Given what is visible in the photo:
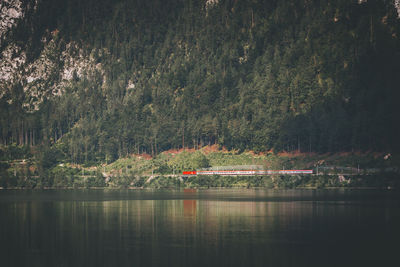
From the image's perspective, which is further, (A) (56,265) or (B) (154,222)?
(B) (154,222)

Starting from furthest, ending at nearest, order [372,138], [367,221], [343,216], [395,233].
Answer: [372,138] → [343,216] → [367,221] → [395,233]

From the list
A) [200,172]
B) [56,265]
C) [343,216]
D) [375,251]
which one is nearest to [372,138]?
[200,172]

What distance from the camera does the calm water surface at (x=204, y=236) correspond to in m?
52.9

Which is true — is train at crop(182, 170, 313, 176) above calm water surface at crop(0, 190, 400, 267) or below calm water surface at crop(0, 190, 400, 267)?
above

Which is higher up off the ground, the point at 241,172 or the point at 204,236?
the point at 241,172

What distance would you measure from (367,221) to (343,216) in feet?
19.8

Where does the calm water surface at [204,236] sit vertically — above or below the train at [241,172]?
below

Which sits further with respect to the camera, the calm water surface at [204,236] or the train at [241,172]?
the train at [241,172]

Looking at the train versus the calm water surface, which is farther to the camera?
the train

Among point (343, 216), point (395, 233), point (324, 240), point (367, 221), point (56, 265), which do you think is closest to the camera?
point (56, 265)

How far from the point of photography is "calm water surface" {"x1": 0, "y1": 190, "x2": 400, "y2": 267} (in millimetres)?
52875

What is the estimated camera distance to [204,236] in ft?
214

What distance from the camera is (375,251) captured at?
55.9 m

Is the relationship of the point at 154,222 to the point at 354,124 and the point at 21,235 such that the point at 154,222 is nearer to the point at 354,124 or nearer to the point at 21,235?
the point at 21,235
